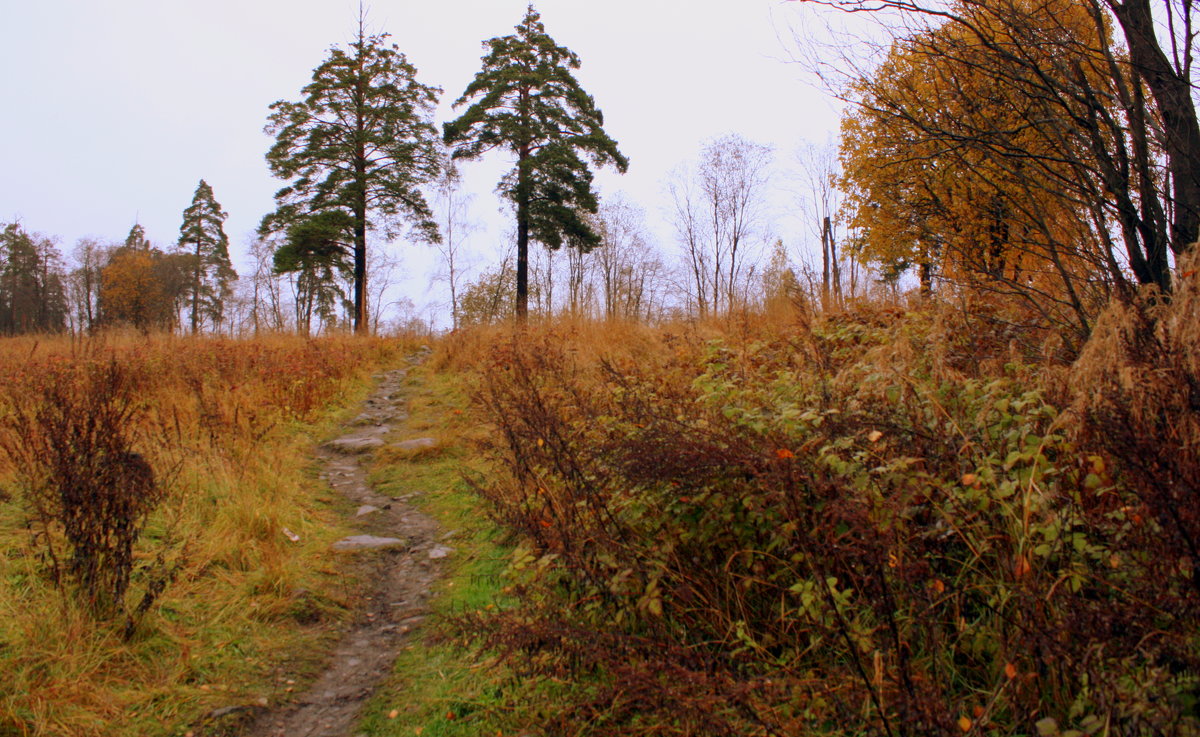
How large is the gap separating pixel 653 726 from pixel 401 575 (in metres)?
2.41

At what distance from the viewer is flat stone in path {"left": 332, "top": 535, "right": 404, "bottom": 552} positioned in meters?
4.14

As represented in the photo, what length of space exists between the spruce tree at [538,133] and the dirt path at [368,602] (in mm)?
13863

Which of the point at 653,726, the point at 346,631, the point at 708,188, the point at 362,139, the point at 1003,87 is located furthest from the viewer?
the point at 708,188

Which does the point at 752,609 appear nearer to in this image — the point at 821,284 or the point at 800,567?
the point at 800,567

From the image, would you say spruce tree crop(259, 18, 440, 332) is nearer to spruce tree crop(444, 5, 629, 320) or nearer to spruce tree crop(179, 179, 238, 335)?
spruce tree crop(444, 5, 629, 320)

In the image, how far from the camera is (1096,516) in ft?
6.24

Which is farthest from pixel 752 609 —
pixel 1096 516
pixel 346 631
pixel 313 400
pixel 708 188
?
pixel 708 188

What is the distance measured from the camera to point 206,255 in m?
40.0

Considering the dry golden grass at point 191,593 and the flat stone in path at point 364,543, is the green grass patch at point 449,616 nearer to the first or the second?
the flat stone in path at point 364,543

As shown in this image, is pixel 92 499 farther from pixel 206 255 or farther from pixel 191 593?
pixel 206 255

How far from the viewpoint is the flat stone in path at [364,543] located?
414cm

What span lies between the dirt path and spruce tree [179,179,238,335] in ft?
129

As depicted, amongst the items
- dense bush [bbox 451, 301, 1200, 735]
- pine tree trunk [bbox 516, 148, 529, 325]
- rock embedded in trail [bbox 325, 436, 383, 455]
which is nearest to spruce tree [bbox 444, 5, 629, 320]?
pine tree trunk [bbox 516, 148, 529, 325]

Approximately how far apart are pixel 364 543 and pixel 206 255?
1706 inches
